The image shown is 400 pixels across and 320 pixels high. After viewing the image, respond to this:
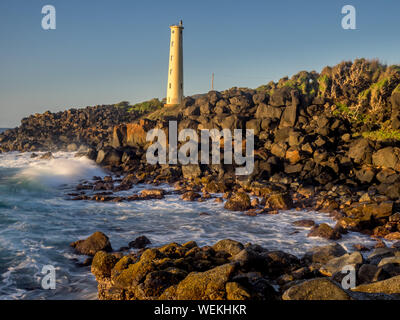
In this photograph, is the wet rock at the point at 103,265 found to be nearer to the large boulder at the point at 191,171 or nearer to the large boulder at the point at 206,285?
the large boulder at the point at 206,285

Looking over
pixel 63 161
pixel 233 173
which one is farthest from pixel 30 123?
pixel 233 173

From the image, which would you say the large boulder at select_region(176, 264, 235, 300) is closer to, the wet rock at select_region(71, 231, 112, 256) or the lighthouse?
the wet rock at select_region(71, 231, 112, 256)

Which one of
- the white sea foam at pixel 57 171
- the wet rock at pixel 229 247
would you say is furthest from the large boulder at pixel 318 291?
the white sea foam at pixel 57 171

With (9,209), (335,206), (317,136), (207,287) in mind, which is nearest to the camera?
(207,287)

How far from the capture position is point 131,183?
2597cm

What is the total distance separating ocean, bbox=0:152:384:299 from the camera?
10307 mm

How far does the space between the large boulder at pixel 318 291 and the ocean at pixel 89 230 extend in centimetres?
558

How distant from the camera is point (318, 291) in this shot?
627 centimetres

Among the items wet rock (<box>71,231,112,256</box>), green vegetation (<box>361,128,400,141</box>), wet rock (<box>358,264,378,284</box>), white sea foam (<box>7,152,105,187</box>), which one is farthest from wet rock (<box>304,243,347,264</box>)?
white sea foam (<box>7,152,105,187</box>)

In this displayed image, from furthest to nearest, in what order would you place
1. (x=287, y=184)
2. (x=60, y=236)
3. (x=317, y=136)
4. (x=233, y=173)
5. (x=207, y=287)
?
1. (x=317, y=136)
2. (x=233, y=173)
3. (x=287, y=184)
4. (x=60, y=236)
5. (x=207, y=287)

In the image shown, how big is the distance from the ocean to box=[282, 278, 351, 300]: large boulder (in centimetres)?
558

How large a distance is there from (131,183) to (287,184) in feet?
37.9
